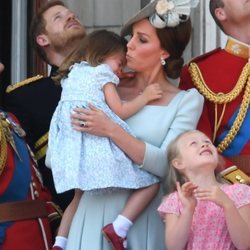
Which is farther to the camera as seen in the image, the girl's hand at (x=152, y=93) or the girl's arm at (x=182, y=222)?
the girl's hand at (x=152, y=93)

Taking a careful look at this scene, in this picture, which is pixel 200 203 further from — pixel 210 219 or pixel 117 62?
pixel 117 62

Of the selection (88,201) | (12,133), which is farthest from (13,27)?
(88,201)

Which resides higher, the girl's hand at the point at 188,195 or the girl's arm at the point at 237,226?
the girl's hand at the point at 188,195

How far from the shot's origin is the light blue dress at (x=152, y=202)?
3.25 meters

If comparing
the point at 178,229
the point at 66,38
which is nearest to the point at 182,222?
the point at 178,229

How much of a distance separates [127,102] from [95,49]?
183mm

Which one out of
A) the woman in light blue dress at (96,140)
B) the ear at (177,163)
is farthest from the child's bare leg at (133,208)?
the ear at (177,163)

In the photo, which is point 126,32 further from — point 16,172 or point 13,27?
point 13,27

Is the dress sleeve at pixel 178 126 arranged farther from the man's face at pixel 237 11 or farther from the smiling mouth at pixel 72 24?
the smiling mouth at pixel 72 24

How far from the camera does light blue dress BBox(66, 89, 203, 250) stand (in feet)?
10.7

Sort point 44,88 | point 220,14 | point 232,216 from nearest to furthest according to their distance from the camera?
1. point 232,216
2. point 220,14
3. point 44,88

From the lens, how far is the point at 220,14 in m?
3.59

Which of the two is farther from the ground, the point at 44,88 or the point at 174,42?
the point at 174,42

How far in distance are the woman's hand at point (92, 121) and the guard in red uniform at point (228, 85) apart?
1.04ft
